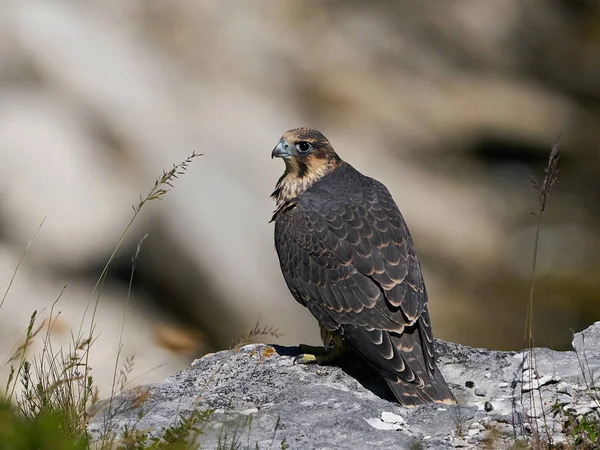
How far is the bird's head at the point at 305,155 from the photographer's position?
614 cm

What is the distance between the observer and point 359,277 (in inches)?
208

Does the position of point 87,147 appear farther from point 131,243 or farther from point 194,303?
point 194,303

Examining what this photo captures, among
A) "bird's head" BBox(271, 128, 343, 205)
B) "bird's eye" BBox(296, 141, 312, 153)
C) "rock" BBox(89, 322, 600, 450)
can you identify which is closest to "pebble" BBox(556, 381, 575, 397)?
"rock" BBox(89, 322, 600, 450)

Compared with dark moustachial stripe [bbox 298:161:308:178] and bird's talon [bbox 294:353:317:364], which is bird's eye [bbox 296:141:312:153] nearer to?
dark moustachial stripe [bbox 298:161:308:178]

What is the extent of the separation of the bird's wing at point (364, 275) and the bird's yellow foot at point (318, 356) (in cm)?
16

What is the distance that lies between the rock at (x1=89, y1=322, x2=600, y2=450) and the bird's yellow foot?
7 cm

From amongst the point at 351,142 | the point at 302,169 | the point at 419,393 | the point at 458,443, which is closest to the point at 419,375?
the point at 419,393

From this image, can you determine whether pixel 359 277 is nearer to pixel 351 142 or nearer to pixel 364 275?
pixel 364 275

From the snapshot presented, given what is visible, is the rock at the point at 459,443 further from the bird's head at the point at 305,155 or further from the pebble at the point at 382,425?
the bird's head at the point at 305,155

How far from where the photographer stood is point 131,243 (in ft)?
33.3

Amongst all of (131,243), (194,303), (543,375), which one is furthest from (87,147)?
(543,375)

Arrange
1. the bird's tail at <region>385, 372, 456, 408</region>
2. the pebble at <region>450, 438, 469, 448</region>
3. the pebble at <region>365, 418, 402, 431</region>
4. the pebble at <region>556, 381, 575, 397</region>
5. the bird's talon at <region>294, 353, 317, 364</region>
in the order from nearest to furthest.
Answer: the pebble at <region>450, 438, 469, 448</region> < the pebble at <region>365, 418, 402, 431</region> < the pebble at <region>556, 381, 575, 397</region> < the bird's tail at <region>385, 372, 456, 408</region> < the bird's talon at <region>294, 353, 317, 364</region>

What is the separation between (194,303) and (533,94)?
7953 mm

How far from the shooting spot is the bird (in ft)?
16.4
